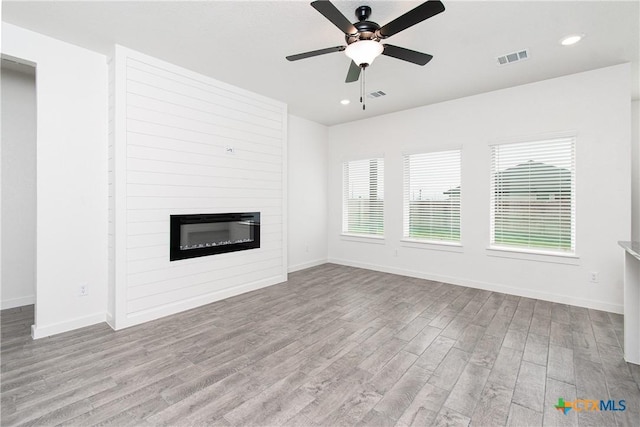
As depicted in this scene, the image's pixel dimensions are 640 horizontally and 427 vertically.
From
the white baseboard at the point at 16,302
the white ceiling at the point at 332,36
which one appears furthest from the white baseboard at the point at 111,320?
the white ceiling at the point at 332,36

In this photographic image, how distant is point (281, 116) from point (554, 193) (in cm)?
421

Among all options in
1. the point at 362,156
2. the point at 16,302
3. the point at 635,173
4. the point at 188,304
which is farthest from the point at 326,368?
the point at 635,173

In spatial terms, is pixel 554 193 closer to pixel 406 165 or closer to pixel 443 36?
pixel 406 165

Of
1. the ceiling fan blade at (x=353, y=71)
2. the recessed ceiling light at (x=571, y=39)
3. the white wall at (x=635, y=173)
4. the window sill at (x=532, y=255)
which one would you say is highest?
the recessed ceiling light at (x=571, y=39)

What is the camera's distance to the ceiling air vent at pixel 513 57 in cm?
323

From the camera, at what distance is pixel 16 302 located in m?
3.76

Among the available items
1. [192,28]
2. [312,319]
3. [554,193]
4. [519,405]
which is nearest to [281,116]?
[192,28]

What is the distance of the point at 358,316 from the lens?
344cm

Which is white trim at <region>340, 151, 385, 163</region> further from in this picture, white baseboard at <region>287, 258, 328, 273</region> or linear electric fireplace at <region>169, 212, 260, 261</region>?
linear electric fireplace at <region>169, 212, 260, 261</region>

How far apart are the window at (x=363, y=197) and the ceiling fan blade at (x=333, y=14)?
3.63 m

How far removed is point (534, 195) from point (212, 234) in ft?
15.0

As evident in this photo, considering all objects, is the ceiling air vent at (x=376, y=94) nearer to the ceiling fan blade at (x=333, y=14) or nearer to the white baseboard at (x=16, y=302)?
the ceiling fan blade at (x=333, y=14)

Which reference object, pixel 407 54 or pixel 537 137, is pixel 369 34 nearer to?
pixel 407 54

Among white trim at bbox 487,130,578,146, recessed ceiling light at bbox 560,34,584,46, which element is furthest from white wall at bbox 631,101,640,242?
recessed ceiling light at bbox 560,34,584,46
